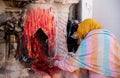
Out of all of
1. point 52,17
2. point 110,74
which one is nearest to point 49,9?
point 52,17

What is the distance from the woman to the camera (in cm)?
231

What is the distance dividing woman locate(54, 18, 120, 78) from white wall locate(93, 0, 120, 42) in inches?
41.9

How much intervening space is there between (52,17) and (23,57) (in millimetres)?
502

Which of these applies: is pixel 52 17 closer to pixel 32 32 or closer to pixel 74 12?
pixel 32 32

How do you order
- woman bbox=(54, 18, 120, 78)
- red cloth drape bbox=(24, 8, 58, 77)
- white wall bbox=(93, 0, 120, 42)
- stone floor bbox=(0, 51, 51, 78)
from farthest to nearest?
white wall bbox=(93, 0, 120, 42), red cloth drape bbox=(24, 8, 58, 77), woman bbox=(54, 18, 120, 78), stone floor bbox=(0, 51, 51, 78)

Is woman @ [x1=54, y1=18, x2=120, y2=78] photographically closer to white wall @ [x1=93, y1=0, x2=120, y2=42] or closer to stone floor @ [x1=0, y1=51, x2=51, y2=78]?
stone floor @ [x1=0, y1=51, x2=51, y2=78]

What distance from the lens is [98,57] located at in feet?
7.57

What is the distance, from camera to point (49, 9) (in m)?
2.59

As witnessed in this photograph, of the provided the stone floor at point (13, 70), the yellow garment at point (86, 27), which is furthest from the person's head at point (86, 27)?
the stone floor at point (13, 70)

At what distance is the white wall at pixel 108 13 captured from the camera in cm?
337

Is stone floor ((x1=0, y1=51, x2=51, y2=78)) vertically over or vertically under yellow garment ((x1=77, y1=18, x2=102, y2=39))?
under

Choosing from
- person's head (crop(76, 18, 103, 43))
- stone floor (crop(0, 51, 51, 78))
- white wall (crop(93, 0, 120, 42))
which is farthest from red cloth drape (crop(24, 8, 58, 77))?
white wall (crop(93, 0, 120, 42))

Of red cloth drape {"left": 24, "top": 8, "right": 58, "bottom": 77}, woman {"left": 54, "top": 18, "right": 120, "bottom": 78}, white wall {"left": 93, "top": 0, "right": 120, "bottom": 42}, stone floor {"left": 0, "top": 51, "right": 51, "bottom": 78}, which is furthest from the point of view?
white wall {"left": 93, "top": 0, "right": 120, "bottom": 42}

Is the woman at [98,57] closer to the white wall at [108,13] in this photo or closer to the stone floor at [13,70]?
the stone floor at [13,70]
